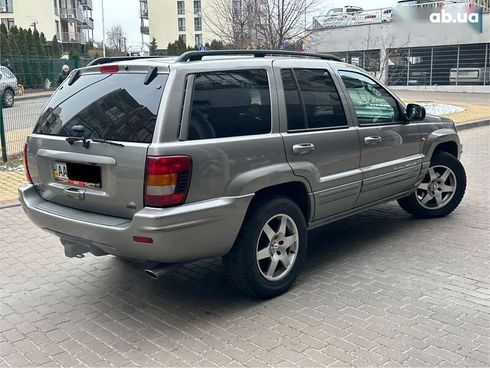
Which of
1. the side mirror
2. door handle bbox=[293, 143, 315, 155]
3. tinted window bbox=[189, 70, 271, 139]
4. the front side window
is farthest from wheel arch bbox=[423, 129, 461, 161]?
tinted window bbox=[189, 70, 271, 139]

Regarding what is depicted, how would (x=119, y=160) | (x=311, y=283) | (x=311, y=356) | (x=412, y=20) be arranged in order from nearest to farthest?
(x=311, y=356)
(x=119, y=160)
(x=311, y=283)
(x=412, y=20)

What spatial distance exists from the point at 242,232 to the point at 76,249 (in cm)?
127

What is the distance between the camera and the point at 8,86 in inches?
539

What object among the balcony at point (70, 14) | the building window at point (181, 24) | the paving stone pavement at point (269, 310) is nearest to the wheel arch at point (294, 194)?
the paving stone pavement at point (269, 310)

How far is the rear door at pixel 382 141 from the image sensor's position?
496 cm

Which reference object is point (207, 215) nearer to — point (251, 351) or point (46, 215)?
point (251, 351)

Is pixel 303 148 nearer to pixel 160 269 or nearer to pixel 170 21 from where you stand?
pixel 160 269

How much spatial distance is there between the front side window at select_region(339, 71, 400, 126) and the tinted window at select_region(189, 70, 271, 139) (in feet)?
3.78

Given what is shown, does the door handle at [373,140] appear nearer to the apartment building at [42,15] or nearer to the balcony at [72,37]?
the apartment building at [42,15]

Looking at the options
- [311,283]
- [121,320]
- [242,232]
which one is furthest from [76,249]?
[311,283]

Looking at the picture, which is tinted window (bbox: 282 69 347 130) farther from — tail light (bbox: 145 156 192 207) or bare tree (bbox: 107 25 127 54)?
bare tree (bbox: 107 25 127 54)

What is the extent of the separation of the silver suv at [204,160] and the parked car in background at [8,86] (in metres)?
7.44

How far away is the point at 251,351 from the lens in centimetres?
338

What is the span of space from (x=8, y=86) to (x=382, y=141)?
37.8 ft
